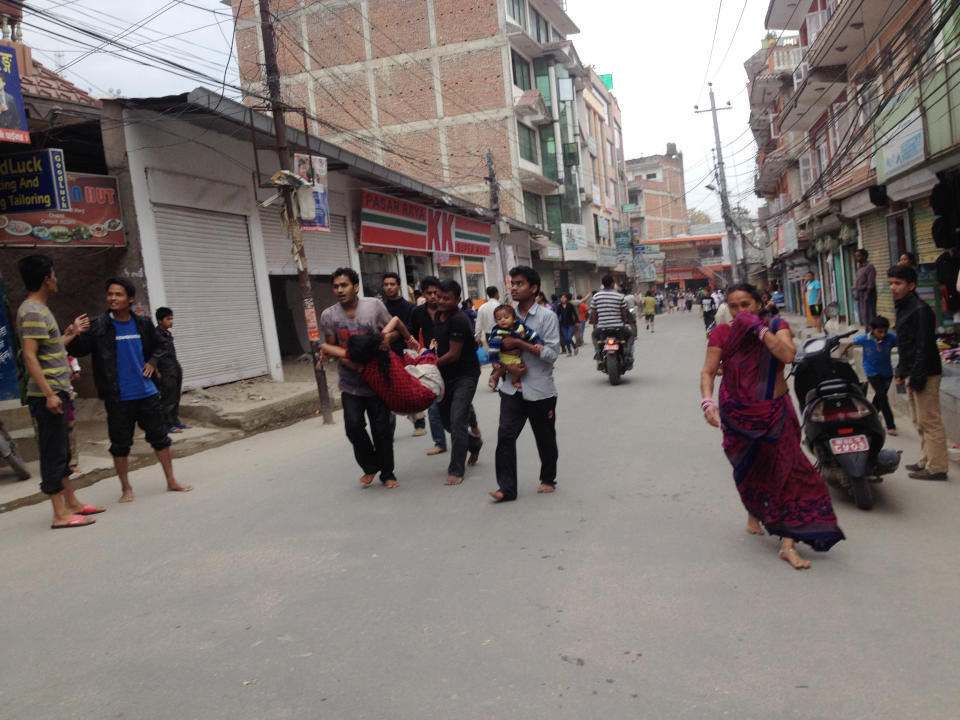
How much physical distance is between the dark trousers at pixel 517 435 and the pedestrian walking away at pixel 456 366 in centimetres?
71

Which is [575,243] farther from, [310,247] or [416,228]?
[310,247]

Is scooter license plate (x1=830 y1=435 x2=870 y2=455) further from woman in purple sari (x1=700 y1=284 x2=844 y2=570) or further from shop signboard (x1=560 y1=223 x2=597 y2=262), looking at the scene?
shop signboard (x1=560 y1=223 x2=597 y2=262)

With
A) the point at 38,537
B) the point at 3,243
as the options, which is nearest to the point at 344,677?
the point at 38,537

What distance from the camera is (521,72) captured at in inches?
1419

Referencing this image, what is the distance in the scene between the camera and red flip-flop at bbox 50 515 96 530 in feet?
18.3

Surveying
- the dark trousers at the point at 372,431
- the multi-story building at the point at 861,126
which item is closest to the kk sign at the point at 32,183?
the dark trousers at the point at 372,431

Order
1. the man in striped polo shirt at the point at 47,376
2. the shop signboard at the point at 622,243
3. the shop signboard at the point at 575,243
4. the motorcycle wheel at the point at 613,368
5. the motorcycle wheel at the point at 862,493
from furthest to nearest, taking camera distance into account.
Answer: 1. the shop signboard at the point at 622,243
2. the shop signboard at the point at 575,243
3. the motorcycle wheel at the point at 613,368
4. the man in striped polo shirt at the point at 47,376
5. the motorcycle wheel at the point at 862,493

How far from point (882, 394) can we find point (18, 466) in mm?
8392

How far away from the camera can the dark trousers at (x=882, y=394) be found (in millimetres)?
7176

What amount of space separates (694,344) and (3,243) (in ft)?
53.9

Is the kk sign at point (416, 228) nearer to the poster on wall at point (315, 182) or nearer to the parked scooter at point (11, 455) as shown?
the poster on wall at point (315, 182)

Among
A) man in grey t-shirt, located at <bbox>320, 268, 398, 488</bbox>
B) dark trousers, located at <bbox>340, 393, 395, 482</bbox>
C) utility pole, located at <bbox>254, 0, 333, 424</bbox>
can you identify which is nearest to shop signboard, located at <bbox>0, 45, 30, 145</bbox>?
utility pole, located at <bbox>254, 0, 333, 424</bbox>

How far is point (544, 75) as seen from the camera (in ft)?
124

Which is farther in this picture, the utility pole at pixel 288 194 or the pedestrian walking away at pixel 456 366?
the utility pole at pixel 288 194
